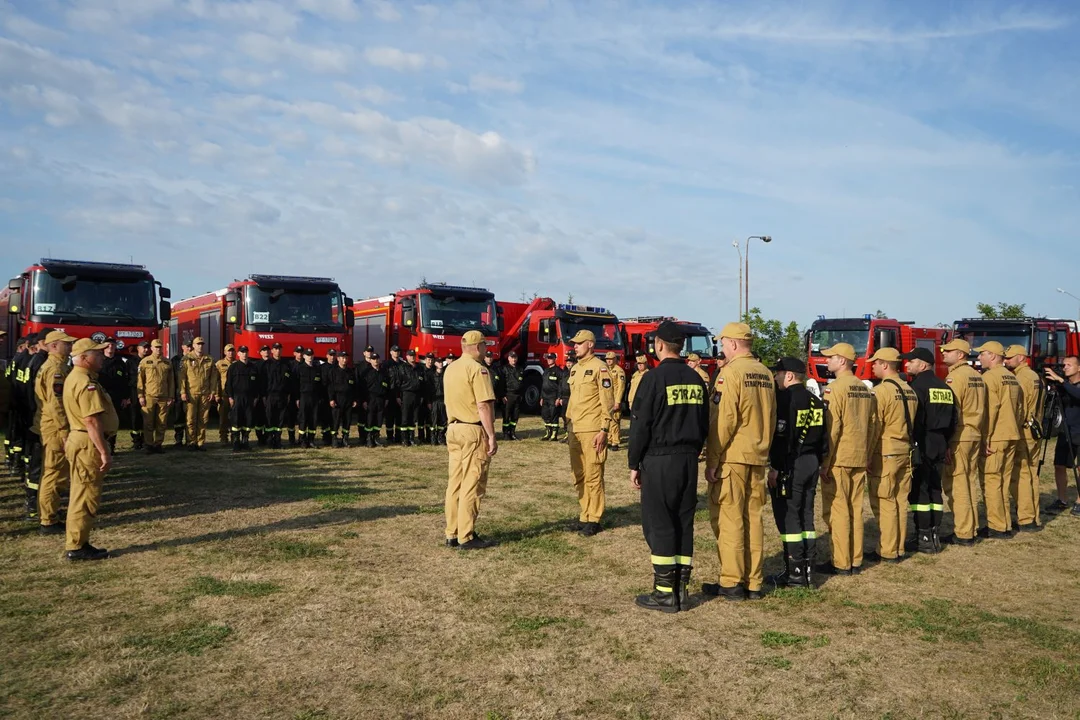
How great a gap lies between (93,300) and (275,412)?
13.9 feet

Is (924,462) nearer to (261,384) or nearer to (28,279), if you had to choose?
(261,384)

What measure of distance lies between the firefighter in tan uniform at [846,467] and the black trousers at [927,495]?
1.13 m

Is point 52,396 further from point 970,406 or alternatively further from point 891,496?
point 970,406

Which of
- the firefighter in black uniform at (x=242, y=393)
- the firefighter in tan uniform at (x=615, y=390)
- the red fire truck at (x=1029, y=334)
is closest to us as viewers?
the firefighter in black uniform at (x=242, y=393)

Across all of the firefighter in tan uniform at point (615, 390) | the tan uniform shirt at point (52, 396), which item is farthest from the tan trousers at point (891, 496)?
the firefighter in tan uniform at point (615, 390)

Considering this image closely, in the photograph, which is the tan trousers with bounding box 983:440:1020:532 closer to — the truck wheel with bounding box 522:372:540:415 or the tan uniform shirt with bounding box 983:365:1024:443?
the tan uniform shirt with bounding box 983:365:1024:443

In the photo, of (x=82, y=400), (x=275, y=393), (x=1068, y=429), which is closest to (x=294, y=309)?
(x=275, y=393)

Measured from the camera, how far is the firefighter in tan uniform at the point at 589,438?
26.1ft

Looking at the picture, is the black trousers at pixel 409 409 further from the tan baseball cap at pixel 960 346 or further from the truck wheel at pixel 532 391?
the tan baseball cap at pixel 960 346

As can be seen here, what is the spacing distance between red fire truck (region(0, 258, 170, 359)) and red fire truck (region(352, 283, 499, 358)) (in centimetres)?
539

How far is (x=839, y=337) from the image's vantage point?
2167cm

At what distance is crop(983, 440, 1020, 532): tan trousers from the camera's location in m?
8.18

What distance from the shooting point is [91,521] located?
21.9ft

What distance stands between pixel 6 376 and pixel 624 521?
Result: 734 centimetres
